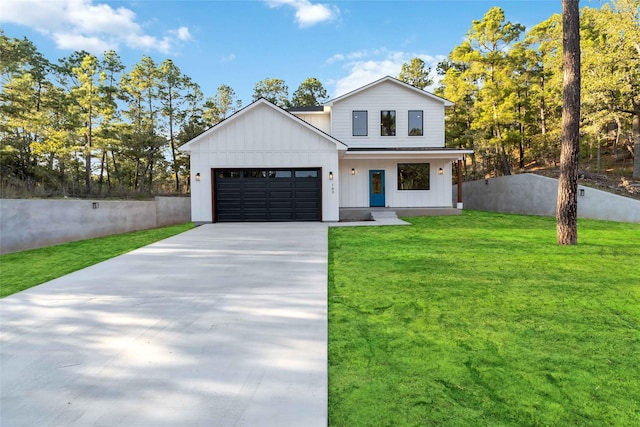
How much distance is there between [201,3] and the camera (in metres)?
13.9

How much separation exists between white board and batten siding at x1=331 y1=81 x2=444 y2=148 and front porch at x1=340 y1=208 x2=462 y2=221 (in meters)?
3.12

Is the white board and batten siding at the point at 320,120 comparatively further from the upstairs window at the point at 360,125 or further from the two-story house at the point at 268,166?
the two-story house at the point at 268,166

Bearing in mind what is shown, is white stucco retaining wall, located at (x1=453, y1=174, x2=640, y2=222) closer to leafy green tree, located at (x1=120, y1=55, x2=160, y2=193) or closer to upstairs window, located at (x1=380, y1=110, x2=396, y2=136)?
upstairs window, located at (x1=380, y1=110, x2=396, y2=136)

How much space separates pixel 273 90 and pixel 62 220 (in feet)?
81.3

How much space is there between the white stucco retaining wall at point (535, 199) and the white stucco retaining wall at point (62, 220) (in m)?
17.6

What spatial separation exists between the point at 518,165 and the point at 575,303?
24.0 meters

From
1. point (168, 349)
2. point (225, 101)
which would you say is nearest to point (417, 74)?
point (225, 101)

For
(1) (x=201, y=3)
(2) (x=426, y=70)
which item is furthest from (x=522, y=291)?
(2) (x=426, y=70)

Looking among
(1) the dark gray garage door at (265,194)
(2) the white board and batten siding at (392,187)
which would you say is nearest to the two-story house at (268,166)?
(1) the dark gray garage door at (265,194)

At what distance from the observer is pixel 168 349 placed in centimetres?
279

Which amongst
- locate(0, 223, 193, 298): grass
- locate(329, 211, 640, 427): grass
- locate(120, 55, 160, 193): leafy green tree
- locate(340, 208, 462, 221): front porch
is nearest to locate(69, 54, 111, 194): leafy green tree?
locate(120, 55, 160, 193): leafy green tree

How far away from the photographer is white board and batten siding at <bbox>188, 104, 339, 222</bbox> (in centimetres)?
1227

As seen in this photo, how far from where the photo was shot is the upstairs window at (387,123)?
15.5 m

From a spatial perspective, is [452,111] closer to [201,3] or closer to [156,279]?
[201,3]
